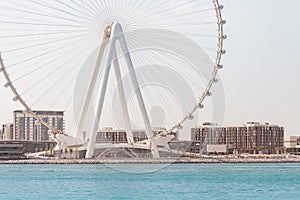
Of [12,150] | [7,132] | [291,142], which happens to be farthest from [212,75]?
[7,132]

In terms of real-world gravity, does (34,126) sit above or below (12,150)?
above

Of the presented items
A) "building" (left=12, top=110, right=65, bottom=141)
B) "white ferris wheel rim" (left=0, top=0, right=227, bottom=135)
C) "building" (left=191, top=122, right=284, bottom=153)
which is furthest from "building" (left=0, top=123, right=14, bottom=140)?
"white ferris wheel rim" (left=0, top=0, right=227, bottom=135)

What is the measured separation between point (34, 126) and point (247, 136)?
47.4 meters

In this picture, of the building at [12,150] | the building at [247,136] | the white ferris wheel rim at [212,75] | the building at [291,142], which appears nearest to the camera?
the white ferris wheel rim at [212,75]

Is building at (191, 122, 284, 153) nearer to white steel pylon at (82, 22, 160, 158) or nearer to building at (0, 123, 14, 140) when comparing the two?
building at (0, 123, 14, 140)

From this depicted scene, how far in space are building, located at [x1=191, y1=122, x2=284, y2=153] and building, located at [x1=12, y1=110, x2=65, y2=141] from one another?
1248 inches

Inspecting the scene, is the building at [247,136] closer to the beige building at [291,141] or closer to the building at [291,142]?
the building at [291,142]

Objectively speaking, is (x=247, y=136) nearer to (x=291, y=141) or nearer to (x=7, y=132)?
(x=291, y=141)

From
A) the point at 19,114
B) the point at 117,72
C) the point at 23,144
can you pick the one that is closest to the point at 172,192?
the point at 117,72

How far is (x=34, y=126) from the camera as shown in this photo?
565 ft

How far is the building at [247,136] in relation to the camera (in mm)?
158125

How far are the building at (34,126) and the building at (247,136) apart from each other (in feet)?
104

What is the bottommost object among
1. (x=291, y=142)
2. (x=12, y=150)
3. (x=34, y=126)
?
(x=12, y=150)

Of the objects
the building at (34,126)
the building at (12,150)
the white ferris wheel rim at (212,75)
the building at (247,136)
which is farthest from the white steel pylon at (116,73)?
the building at (34,126)
